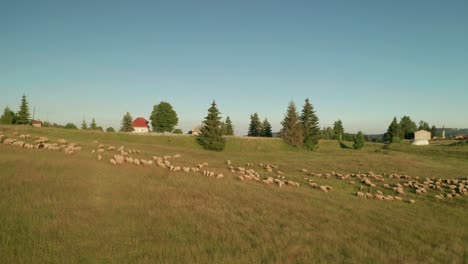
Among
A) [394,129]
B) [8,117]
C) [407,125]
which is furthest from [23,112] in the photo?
[407,125]

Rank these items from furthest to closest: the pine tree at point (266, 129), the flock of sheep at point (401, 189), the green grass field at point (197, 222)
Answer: the pine tree at point (266, 129), the flock of sheep at point (401, 189), the green grass field at point (197, 222)

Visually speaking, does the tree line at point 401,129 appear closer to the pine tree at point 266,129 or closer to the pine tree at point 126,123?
the pine tree at point 266,129

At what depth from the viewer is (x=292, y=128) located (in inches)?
2901

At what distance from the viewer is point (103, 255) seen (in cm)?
665

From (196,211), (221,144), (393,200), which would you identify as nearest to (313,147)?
(221,144)

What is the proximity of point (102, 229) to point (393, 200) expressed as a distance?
15.4 m

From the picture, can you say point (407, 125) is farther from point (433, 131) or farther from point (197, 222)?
point (197, 222)

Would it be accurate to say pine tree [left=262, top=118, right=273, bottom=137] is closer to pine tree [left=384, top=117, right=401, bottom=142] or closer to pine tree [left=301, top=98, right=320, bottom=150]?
pine tree [left=301, top=98, right=320, bottom=150]

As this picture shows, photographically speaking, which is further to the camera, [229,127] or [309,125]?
[229,127]

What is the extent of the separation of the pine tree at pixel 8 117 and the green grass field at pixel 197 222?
78429 millimetres

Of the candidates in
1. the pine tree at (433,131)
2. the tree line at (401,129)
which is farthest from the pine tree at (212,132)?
the pine tree at (433,131)

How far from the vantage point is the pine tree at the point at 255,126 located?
107 meters

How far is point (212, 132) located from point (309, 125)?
2946 cm

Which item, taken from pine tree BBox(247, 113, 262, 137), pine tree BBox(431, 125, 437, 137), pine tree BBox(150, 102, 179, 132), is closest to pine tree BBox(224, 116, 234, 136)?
pine tree BBox(247, 113, 262, 137)
